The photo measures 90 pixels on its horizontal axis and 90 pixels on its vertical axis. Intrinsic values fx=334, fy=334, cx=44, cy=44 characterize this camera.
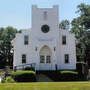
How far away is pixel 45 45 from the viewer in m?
42.5

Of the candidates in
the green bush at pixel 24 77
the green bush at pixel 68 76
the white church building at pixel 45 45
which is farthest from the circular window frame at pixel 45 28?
the green bush at pixel 24 77

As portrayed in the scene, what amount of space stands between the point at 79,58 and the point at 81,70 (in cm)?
1771

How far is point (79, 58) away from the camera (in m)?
59.7

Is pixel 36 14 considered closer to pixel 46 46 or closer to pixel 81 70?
pixel 46 46

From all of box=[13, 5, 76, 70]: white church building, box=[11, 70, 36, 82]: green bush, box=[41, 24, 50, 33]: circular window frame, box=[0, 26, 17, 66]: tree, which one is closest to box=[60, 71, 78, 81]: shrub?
box=[11, 70, 36, 82]: green bush

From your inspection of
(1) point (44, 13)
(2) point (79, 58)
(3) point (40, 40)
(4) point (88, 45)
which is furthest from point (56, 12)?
(2) point (79, 58)

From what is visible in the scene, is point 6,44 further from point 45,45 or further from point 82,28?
point 45,45

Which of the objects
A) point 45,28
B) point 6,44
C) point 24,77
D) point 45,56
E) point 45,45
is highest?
point 6,44

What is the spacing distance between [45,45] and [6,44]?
116 feet

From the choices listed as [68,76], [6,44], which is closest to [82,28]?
[68,76]

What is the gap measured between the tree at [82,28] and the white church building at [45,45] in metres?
10.8

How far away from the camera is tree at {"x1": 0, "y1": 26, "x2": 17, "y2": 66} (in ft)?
239

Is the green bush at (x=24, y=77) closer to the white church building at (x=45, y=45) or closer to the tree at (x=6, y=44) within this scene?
the white church building at (x=45, y=45)

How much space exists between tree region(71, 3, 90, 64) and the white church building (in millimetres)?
10807
